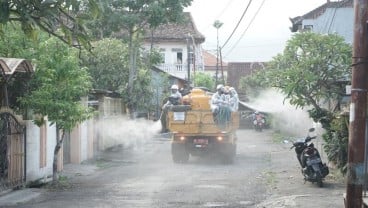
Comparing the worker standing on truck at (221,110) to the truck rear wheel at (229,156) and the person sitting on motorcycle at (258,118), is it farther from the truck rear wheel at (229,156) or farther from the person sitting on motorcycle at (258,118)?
the person sitting on motorcycle at (258,118)

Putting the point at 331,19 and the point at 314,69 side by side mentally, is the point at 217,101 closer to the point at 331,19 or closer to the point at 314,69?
the point at 314,69

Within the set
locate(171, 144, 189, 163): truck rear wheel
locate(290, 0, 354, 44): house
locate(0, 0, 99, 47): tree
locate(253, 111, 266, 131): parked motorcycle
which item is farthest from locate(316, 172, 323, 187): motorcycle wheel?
locate(253, 111, 266, 131): parked motorcycle

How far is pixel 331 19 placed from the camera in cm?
2812

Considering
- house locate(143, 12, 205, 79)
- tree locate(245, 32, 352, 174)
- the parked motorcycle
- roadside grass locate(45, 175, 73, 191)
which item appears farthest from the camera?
house locate(143, 12, 205, 79)

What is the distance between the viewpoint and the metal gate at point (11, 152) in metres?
12.3

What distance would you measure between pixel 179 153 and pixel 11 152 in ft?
25.6

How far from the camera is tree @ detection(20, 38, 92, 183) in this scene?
12727 millimetres

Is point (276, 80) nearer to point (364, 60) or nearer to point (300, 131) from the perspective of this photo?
point (364, 60)

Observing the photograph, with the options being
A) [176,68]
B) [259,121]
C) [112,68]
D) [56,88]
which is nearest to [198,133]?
[56,88]

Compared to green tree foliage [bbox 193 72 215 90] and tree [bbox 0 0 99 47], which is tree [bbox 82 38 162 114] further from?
tree [bbox 0 0 99 47]

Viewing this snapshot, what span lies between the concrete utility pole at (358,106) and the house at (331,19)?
20.2m

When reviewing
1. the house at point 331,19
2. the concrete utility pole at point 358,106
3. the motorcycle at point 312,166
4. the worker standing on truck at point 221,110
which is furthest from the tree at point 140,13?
the concrete utility pole at point 358,106

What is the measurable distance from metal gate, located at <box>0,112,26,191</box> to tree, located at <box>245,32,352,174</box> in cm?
692

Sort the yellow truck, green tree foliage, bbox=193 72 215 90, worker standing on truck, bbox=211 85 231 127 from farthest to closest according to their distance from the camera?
1. green tree foliage, bbox=193 72 215 90
2. the yellow truck
3. worker standing on truck, bbox=211 85 231 127
